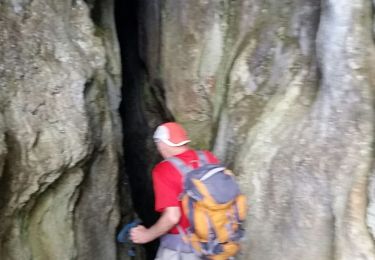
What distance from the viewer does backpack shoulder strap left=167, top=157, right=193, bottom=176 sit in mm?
3084

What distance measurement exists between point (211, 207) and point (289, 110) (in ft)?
3.45

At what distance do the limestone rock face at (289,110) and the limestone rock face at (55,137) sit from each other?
810 millimetres

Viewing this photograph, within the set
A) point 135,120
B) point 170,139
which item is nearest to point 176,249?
point 170,139

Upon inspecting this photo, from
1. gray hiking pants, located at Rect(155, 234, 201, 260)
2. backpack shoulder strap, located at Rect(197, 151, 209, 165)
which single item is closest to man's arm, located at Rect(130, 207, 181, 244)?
gray hiking pants, located at Rect(155, 234, 201, 260)

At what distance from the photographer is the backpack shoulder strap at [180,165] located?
121 inches

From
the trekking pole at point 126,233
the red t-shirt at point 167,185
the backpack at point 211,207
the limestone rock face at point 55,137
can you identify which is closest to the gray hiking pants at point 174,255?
the backpack at point 211,207

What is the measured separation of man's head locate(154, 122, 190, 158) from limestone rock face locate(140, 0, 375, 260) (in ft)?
2.49

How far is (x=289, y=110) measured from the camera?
3740 mm

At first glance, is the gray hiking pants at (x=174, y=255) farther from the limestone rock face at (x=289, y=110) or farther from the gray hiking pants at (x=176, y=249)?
the limestone rock face at (x=289, y=110)

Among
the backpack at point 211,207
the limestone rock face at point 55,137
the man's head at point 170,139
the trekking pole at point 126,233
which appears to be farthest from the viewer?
the trekking pole at point 126,233

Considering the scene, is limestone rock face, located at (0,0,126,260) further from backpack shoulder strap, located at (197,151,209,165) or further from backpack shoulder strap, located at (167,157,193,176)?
backpack shoulder strap, located at (197,151,209,165)

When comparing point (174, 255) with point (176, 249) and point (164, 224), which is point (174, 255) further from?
point (164, 224)

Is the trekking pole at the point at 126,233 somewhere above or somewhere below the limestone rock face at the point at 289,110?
below

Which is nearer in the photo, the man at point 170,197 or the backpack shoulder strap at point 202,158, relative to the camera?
the man at point 170,197
